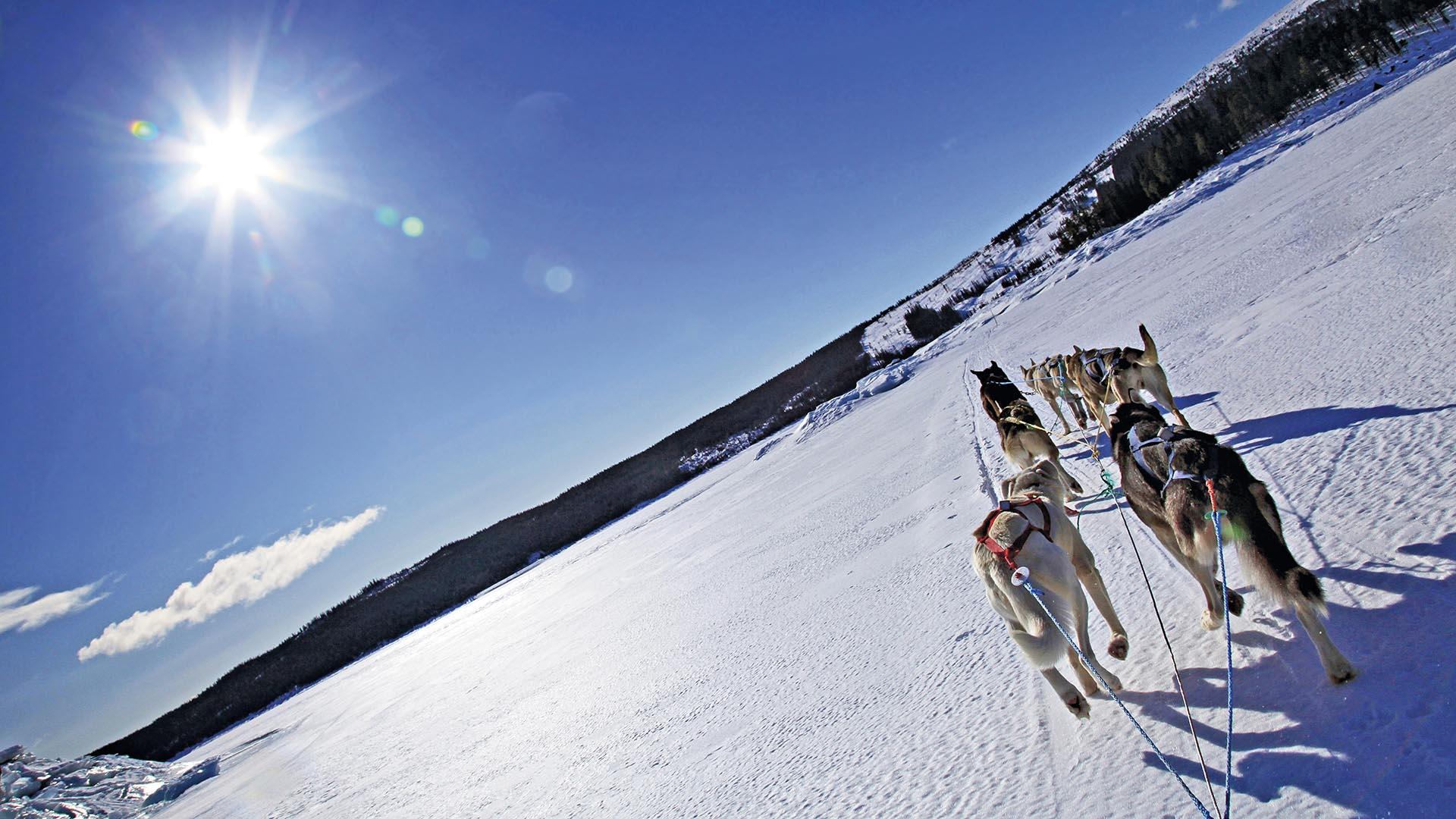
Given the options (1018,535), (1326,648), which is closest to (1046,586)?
(1018,535)

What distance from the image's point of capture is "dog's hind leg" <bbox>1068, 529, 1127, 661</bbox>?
95.2 inches

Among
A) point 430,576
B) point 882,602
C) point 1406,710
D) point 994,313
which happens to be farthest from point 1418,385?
point 430,576

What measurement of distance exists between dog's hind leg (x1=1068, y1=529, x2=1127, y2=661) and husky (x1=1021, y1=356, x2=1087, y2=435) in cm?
456

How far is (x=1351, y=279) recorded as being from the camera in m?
5.31

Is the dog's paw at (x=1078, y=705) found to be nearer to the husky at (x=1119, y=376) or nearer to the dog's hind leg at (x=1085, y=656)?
the dog's hind leg at (x=1085, y=656)

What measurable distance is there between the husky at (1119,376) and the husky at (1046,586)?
2.74m

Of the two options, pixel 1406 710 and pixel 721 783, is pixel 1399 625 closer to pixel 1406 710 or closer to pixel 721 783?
pixel 1406 710

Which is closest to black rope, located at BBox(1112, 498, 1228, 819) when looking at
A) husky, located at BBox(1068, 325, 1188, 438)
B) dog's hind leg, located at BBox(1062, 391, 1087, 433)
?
husky, located at BBox(1068, 325, 1188, 438)

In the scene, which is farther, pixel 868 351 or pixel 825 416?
pixel 868 351

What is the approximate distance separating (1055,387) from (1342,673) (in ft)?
18.6

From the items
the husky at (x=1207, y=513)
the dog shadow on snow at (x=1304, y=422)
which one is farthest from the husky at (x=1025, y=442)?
the husky at (x=1207, y=513)

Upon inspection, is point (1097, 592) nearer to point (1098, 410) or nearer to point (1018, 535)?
point (1018, 535)

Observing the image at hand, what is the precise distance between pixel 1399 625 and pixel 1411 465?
123 cm

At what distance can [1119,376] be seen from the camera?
5.18 metres
